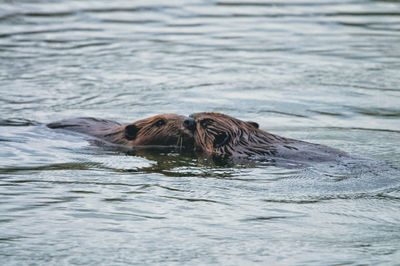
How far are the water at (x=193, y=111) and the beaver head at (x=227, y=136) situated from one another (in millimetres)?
178

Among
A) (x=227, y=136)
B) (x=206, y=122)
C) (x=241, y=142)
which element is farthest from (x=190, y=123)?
(x=241, y=142)

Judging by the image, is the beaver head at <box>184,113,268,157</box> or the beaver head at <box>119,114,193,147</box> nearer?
the beaver head at <box>184,113,268,157</box>

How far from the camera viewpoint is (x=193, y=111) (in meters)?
10.8

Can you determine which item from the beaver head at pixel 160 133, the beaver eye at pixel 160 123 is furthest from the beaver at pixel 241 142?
the beaver eye at pixel 160 123

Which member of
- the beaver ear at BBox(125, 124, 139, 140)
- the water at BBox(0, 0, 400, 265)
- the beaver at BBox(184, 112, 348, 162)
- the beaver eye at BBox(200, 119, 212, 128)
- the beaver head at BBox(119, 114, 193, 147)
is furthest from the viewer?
the beaver ear at BBox(125, 124, 139, 140)

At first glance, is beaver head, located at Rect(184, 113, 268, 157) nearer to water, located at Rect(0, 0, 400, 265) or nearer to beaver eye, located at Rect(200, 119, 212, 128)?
beaver eye, located at Rect(200, 119, 212, 128)

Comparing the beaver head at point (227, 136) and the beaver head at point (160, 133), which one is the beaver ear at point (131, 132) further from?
the beaver head at point (227, 136)

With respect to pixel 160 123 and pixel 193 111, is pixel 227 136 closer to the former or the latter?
pixel 160 123

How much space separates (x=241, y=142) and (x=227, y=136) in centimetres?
11

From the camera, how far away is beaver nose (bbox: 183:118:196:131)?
8734 mm

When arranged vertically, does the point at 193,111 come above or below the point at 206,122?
below

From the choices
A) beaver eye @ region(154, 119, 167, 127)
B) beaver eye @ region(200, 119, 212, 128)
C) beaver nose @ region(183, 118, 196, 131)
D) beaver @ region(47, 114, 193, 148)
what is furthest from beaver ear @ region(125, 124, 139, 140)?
beaver eye @ region(200, 119, 212, 128)

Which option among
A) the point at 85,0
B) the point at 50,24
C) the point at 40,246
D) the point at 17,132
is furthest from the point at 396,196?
the point at 85,0

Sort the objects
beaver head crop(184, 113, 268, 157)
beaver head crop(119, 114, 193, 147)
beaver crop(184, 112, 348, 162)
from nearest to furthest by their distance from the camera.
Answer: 1. beaver crop(184, 112, 348, 162)
2. beaver head crop(184, 113, 268, 157)
3. beaver head crop(119, 114, 193, 147)
